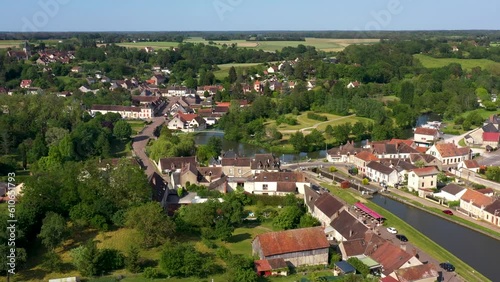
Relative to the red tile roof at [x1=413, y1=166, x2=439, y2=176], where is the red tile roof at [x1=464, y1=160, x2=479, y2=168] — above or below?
below

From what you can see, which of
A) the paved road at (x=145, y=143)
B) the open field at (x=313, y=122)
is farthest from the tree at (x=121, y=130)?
the open field at (x=313, y=122)

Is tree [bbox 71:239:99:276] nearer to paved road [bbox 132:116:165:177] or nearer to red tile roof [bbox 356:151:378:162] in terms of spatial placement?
paved road [bbox 132:116:165:177]

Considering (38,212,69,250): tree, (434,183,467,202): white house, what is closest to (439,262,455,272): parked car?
(434,183,467,202): white house

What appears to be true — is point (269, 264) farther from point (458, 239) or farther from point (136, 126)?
point (136, 126)

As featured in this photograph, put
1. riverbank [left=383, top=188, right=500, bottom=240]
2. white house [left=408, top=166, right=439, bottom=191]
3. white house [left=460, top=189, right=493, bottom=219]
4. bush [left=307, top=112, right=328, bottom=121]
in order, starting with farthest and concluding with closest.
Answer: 1. bush [left=307, top=112, right=328, bottom=121]
2. white house [left=408, top=166, right=439, bottom=191]
3. white house [left=460, top=189, right=493, bottom=219]
4. riverbank [left=383, top=188, right=500, bottom=240]

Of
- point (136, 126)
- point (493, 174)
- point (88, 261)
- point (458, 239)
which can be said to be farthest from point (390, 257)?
point (136, 126)

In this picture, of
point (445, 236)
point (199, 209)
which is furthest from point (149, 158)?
point (445, 236)

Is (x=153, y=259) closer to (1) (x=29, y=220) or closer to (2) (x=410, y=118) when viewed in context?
(1) (x=29, y=220)
